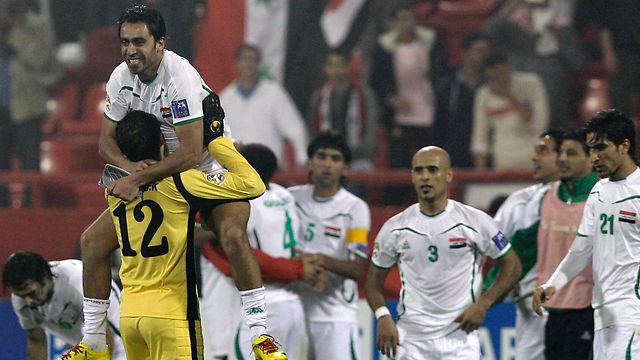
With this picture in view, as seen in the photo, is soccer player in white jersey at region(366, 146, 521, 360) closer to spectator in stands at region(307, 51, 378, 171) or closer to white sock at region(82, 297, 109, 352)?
white sock at region(82, 297, 109, 352)

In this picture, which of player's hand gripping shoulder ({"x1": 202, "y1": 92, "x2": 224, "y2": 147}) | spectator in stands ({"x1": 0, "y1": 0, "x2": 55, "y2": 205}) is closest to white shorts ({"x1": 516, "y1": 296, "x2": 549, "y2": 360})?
player's hand gripping shoulder ({"x1": 202, "y1": 92, "x2": 224, "y2": 147})

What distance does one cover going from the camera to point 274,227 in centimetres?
750

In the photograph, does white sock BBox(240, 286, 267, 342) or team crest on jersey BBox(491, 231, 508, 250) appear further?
team crest on jersey BBox(491, 231, 508, 250)

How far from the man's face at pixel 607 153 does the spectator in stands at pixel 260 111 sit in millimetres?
5336

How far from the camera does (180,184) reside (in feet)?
17.9

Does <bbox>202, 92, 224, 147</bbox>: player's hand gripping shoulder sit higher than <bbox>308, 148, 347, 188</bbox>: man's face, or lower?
higher

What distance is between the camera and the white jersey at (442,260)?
263 inches

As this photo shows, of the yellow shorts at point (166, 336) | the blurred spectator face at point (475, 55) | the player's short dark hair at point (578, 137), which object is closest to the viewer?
the yellow shorts at point (166, 336)

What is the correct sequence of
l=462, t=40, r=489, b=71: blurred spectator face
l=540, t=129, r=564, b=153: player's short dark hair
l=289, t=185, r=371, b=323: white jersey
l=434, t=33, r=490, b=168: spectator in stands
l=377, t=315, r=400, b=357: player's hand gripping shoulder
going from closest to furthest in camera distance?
l=377, t=315, r=400, b=357: player's hand gripping shoulder
l=540, t=129, r=564, b=153: player's short dark hair
l=289, t=185, r=371, b=323: white jersey
l=434, t=33, r=490, b=168: spectator in stands
l=462, t=40, r=489, b=71: blurred spectator face

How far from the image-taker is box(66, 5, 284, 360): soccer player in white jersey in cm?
564

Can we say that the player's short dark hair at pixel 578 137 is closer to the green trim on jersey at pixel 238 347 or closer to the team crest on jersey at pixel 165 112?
the green trim on jersey at pixel 238 347

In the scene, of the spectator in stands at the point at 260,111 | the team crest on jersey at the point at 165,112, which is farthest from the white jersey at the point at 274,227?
the spectator in stands at the point at 260,111

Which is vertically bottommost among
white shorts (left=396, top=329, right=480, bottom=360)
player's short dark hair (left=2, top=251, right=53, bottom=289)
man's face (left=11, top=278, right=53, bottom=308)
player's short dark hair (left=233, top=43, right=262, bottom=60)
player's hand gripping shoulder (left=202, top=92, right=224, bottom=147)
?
white shorts (left=396, top=329, right=480, bottom=360)

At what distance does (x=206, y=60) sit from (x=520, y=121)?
10.1 ft
